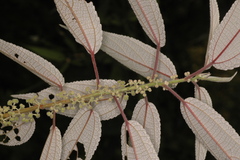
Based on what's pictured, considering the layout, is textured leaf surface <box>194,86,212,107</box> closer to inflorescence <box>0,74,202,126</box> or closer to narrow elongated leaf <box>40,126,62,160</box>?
inflorescence <box>0,74,202,126</box>

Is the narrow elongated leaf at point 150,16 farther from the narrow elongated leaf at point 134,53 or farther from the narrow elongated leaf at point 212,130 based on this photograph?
the narrow elongated leaf at point 212,130

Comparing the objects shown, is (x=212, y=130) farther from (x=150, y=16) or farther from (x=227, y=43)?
(x=150, y=16)

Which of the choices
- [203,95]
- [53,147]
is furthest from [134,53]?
[53,147]

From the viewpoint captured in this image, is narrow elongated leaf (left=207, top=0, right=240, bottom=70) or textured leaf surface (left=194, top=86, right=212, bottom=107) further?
textured leaf surface (left=194, top=86, right=212, bottom=107)

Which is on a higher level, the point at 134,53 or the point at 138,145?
the point at 134,53

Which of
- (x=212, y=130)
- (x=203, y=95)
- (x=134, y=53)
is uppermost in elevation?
(x=134, y=53)

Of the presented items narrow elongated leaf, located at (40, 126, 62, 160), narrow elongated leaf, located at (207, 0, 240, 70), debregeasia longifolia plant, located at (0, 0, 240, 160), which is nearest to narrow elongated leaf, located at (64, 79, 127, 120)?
debregeasia longifolia plant, located at (0, 0, 240, 160)
